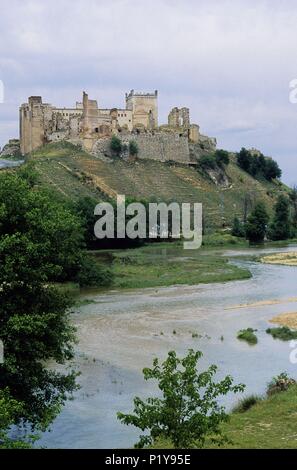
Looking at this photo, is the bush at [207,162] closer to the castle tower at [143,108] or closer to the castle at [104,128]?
the castle at [104,128]

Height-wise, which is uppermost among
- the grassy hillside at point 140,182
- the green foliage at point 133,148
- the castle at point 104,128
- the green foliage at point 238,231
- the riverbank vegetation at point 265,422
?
the castle at point 104,128

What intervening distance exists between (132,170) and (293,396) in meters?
80.5

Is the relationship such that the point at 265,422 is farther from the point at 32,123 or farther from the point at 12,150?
the point at 12,150

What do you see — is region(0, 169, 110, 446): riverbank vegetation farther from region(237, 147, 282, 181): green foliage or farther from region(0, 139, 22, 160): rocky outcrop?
region(237, 147, 282, 181): green foliage

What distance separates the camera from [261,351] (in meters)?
30.0

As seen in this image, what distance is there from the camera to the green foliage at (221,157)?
112 m

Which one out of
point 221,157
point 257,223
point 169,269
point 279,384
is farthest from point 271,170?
point 279,384

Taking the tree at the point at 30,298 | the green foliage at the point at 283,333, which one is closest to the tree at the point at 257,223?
the green foliage at the point at 283,333

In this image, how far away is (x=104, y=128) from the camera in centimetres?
10156

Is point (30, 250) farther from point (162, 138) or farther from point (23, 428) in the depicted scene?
point (162, 138)

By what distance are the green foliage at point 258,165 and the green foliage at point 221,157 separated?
6.12m

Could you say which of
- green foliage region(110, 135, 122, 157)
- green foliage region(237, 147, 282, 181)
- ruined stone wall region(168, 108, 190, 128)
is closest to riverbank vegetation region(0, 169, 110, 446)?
green foliage region(110, 135, 122, 157)

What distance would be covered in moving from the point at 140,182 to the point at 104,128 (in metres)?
10.2

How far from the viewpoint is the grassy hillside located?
3575 inches
